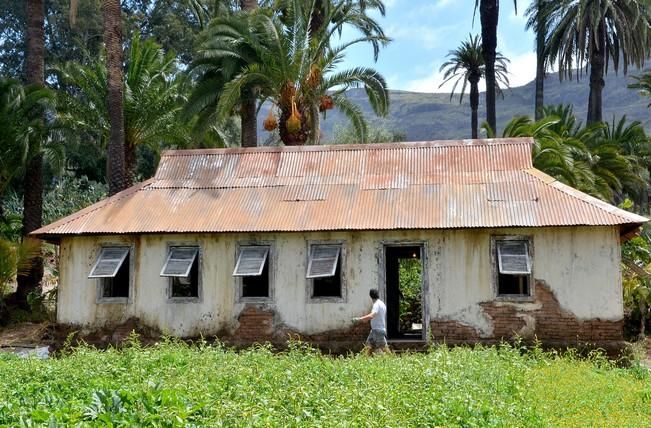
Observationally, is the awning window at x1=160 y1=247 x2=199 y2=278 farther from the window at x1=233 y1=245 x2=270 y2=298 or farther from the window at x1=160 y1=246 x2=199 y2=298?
the window at x1=233 y1=245 x2=270 y2=298

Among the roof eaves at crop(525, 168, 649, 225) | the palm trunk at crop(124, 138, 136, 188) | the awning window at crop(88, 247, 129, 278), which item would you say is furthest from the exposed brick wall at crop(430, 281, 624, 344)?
the palm trunk at crop(124, 138, 136, 188)

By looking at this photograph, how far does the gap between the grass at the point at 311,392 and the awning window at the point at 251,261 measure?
309cm

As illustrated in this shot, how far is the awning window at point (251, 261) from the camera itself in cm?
1456

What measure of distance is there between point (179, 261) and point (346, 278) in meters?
3.55

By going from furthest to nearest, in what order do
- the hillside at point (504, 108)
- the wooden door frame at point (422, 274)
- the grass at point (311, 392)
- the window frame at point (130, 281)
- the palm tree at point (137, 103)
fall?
the hillside at point (504, 108) < the palm tree at point (137, 103) < the window frame at point (130, 281) < the wooden door frame at point (422, 274) < the grass at point (311, 392)

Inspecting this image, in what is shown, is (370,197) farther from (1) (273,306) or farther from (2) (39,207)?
(2) (39,207)

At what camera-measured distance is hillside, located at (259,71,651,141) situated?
333ft

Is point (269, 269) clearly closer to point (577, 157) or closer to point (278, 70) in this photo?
point (278, 70)

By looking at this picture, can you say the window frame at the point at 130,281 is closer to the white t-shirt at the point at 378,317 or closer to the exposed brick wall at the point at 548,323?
the white t-shirt at the point at 378,317

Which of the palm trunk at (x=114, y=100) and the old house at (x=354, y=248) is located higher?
the palm trunk at (x=114, y=100)

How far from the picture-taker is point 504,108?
10862 cm

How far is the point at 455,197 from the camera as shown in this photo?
15016mm

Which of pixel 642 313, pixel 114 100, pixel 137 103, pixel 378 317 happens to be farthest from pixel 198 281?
pixel 642 313

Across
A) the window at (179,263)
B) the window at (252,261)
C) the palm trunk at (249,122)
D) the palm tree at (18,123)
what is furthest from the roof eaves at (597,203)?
the palm tree at (18,123)
